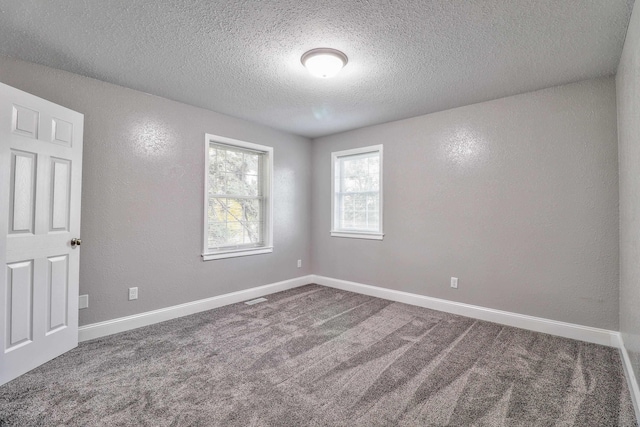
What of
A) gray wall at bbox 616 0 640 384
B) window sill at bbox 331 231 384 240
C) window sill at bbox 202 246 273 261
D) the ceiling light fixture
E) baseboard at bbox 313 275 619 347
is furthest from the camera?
window sill at bbox 331 231 384 240

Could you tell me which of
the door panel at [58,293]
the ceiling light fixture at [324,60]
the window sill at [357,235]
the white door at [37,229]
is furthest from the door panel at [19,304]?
the window sill at [357,235]

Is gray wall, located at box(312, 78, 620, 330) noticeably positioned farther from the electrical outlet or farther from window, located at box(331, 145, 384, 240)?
the electrical outlet

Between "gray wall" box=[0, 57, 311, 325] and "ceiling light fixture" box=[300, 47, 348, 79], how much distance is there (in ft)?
5.96

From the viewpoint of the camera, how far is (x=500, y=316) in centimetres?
328

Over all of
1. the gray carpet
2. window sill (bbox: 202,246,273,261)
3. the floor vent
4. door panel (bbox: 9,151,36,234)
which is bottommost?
the gray carpet

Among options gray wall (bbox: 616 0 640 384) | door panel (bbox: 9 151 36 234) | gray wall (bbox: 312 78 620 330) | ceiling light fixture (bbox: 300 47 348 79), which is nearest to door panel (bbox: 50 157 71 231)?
door panel (bbox: 9 151 36 234)

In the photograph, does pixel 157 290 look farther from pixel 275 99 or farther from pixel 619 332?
pixel 619 332

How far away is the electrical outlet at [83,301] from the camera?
280 cm

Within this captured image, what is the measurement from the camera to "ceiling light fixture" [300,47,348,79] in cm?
236

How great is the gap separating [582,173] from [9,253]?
4729mm

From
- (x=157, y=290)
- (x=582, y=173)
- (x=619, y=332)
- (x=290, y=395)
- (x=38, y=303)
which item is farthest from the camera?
(x=157, y=290)

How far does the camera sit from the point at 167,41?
89.1 inches

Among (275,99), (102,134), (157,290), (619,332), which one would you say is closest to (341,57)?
(275,99)

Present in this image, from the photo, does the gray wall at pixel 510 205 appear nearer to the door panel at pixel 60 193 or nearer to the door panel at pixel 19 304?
the door panel at pixel 60 193
